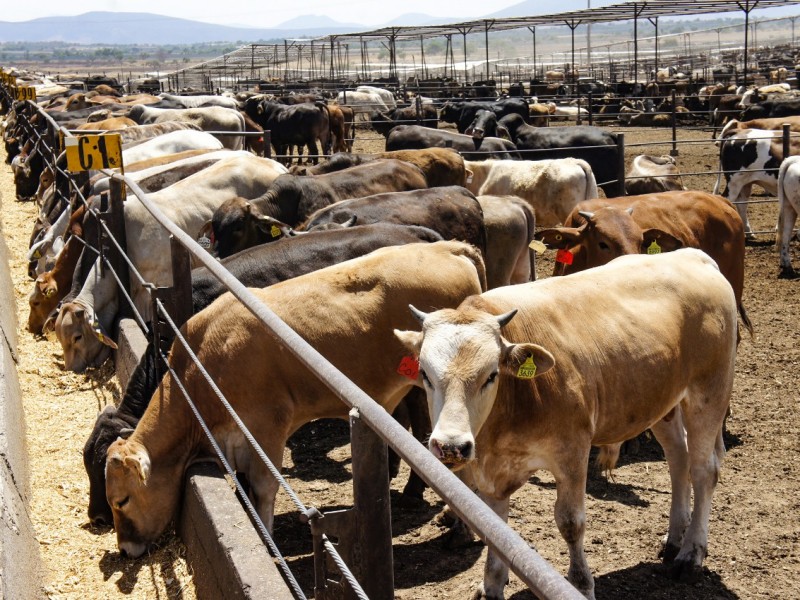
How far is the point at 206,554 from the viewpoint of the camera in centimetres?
384

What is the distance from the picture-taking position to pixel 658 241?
732cm

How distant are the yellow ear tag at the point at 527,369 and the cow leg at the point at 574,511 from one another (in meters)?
0.49

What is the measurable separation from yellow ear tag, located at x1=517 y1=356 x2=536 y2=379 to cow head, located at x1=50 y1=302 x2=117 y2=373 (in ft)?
13.7

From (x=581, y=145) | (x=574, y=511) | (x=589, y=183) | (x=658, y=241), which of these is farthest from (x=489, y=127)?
(x=574, y=511)

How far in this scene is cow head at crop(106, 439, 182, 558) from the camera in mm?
4398

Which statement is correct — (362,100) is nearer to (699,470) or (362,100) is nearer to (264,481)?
(699,470)

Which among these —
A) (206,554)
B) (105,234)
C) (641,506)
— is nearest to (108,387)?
(105,234)

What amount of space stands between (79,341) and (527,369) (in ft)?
14.4

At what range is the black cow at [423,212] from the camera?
7.95 metres

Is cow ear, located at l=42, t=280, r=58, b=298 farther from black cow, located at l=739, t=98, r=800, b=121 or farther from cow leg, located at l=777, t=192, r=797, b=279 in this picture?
black cow, located at l=739, t=98, r=800, b=121

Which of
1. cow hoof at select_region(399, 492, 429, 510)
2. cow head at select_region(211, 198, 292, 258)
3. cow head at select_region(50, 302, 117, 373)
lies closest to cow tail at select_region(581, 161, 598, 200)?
cow head at select_region(211, 198, 292, 258)

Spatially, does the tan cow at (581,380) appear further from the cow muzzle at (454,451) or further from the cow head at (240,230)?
the cow head at (240,230)

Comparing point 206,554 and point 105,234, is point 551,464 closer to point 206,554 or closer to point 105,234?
point 206,554

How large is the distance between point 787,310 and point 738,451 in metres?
4.16
